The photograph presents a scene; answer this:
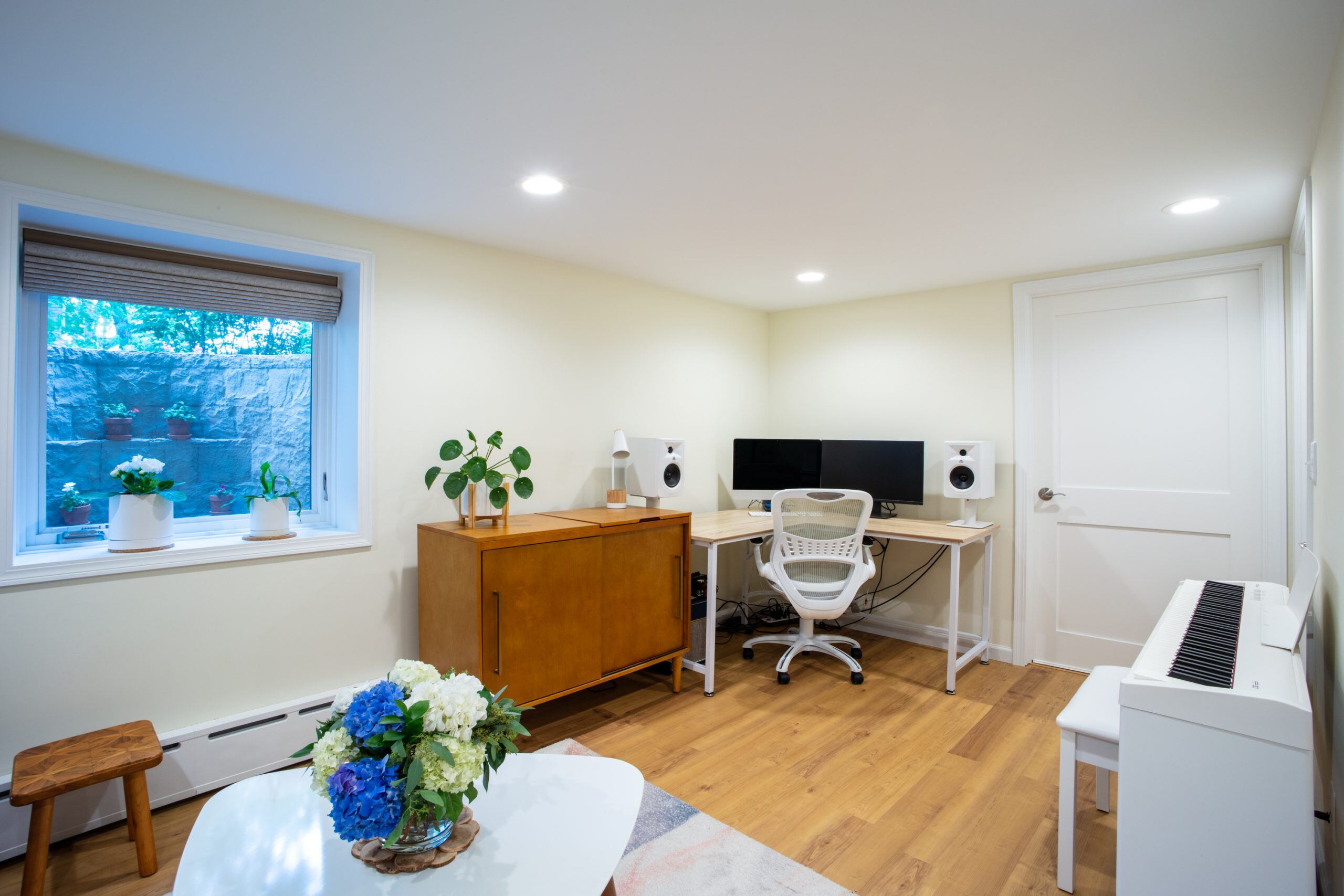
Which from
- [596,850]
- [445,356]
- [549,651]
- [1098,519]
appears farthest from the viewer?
[1098,519]

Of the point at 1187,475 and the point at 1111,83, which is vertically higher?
the point at 1111,83

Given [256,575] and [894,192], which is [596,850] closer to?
[256,575]

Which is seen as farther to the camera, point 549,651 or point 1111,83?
point 549,651

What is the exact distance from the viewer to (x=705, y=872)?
75.3 inches

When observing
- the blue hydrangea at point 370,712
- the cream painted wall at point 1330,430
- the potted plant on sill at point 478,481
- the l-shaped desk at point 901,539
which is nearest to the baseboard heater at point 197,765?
the potted plant on sill at point 478,481

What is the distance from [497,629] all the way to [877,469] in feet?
8.22

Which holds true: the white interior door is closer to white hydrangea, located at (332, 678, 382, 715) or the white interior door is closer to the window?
white hydrangea, located at (332, 678, 382, 715)

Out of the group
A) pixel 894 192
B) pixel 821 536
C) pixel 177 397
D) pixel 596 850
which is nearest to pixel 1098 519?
pixel 821 536

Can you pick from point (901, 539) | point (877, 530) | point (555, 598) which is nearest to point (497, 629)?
point (555, 598)

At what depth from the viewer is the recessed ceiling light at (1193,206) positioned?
2471mm

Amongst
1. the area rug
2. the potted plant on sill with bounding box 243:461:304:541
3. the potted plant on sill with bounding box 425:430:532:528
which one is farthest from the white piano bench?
the potted plant on sill with bounding box 243:461:304:541

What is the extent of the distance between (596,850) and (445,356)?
88.7 inches

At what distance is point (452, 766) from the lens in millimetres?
1206

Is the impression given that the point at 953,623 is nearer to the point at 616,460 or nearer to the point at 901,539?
the point at 901,539
